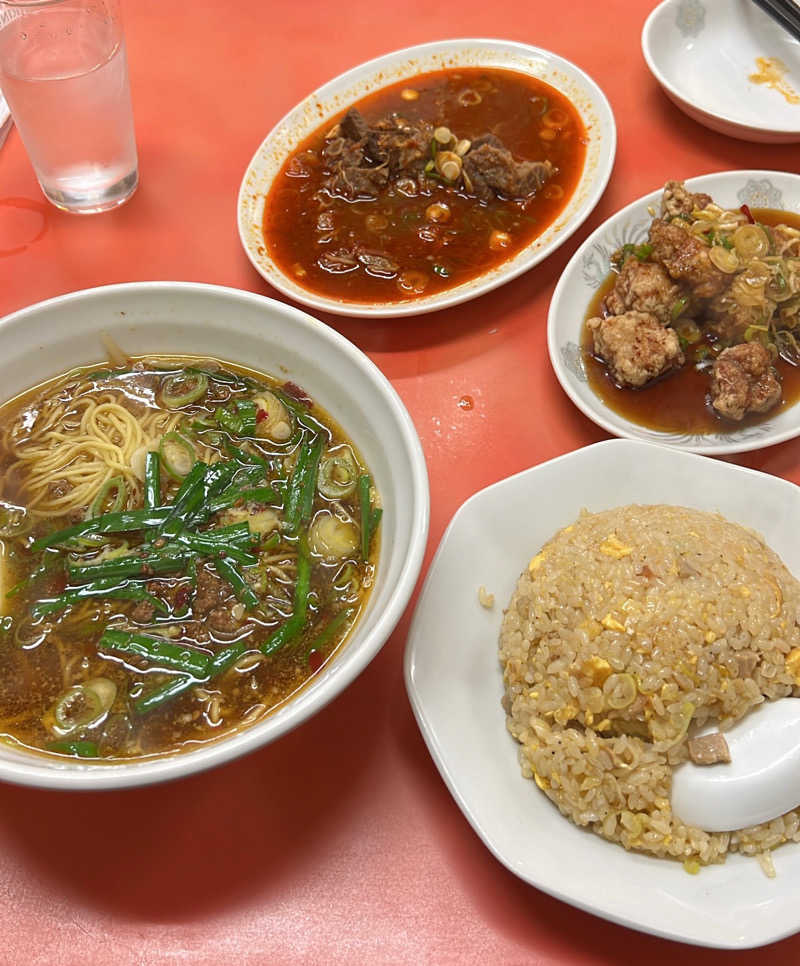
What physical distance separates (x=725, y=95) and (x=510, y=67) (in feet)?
2.52

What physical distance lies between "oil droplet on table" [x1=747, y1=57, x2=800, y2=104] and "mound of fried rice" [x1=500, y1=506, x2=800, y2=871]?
6.46 ft

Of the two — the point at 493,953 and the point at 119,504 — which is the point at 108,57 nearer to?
the point at 119,504

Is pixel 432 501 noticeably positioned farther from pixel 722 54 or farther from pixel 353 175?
pixel 722 54

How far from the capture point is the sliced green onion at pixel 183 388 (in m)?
1.82

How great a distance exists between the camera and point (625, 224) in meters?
2.35

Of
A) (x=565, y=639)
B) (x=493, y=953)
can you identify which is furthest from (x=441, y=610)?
(x=493, y=953)

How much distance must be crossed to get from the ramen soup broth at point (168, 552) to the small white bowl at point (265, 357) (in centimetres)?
4

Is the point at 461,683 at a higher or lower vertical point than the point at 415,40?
lower

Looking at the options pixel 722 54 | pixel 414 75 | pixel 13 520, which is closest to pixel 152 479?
pixel 13 520

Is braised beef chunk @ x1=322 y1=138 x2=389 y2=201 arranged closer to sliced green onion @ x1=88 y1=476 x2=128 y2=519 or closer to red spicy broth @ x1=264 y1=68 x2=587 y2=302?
red spicy broth @ x1=264 y1=68 x2=587 y2=302

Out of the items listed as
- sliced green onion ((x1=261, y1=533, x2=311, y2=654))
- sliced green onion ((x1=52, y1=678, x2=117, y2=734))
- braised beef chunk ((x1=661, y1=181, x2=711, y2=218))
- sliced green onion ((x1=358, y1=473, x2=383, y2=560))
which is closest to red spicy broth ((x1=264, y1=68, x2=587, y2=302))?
braised beef chunk ((x1=661, y1=181, x2=711, y2=218))

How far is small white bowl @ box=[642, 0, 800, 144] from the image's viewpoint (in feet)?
9.04

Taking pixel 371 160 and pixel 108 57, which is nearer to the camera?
pixel 108 57

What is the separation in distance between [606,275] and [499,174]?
51 centimetres
